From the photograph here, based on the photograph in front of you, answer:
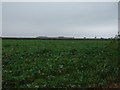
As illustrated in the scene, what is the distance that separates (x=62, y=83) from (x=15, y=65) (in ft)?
25.5

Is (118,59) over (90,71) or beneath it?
over

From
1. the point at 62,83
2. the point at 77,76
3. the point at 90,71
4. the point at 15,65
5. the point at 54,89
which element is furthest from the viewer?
the point at 15,65

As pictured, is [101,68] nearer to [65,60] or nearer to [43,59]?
[65,60]

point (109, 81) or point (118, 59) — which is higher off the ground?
point (118, 59)

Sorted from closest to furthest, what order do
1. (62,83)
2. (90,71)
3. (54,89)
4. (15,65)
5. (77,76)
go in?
1. (54,89)
2. (62,83)
3. (77,76)
4. (90,71)
5. (15,65)

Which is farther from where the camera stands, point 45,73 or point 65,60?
point 65,60

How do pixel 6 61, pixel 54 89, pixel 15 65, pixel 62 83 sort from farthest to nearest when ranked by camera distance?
pixel 6 61
pixel 15 65
pixel 62 83
pixel 54 89

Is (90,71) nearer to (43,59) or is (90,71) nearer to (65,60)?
(65,60)

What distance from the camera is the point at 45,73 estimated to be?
804 inches

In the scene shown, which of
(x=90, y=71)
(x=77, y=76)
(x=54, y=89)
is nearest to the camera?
(x=54, y=89)

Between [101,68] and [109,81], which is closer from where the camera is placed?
[109,81]

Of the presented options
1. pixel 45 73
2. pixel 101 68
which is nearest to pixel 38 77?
pixel 45 73

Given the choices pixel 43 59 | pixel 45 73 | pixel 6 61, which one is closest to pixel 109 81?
pixel 45 73

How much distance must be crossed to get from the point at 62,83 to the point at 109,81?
11.1ft
